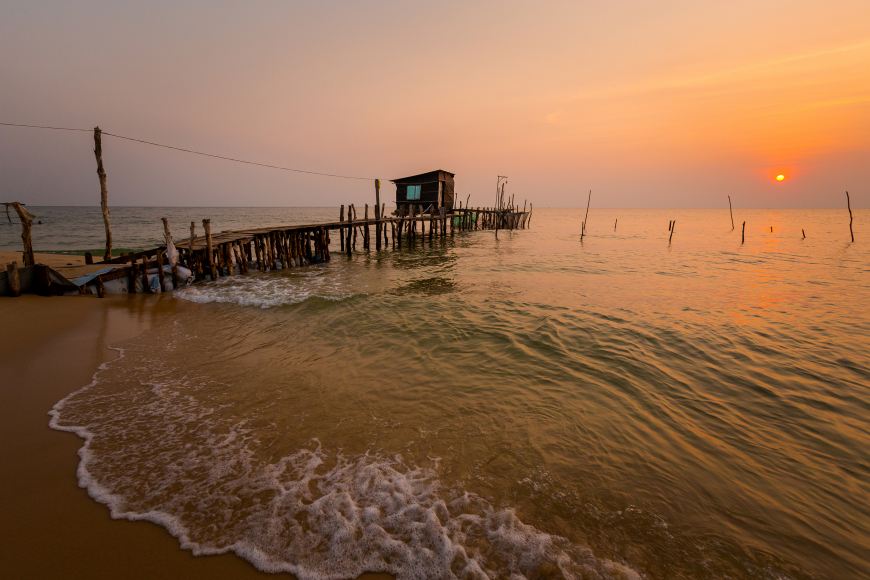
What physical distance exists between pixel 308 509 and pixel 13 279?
40.2 ft

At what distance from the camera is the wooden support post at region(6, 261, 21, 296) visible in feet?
30.7

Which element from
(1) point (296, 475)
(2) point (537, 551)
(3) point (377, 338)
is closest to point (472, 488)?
(2) point (537, 551)

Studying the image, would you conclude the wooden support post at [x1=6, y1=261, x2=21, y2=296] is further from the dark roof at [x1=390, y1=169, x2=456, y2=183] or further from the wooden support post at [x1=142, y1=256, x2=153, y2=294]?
the dark roof at [x1=390, y1=169, x2=456, y2=183]

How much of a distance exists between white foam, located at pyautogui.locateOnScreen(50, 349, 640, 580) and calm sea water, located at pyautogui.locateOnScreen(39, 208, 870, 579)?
0.02 metres

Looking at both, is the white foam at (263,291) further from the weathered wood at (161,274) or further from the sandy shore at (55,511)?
the sandy shore at (55,511)

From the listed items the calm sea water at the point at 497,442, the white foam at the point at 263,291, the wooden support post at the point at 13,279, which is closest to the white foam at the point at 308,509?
the calm sea water at the point at 497,442

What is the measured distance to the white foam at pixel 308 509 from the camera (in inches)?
102

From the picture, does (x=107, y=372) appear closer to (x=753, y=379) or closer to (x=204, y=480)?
(x=204, y=480)

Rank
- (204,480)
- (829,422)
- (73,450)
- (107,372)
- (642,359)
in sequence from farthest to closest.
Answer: (642,359)
(107,372)
(829,422)
(73,450)
(204,480)

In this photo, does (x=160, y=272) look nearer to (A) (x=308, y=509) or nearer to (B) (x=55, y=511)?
(B) (x=55, y=511)

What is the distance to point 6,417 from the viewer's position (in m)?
4.18

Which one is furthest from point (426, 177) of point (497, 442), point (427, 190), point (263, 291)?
point (497, 442)

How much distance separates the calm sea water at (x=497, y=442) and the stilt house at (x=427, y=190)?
25733 mm

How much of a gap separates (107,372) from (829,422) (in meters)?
10.4
